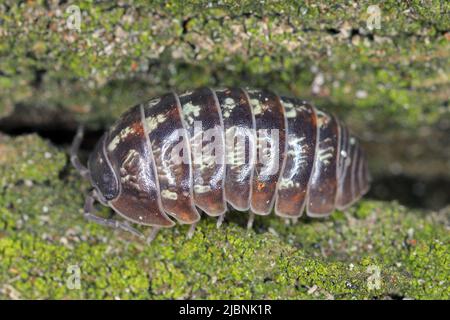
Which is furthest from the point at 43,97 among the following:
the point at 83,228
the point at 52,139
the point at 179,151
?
the point at 179,151

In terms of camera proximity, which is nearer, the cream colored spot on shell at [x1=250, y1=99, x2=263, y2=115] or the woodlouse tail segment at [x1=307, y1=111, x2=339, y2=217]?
the cream colored spot on shell at [x1=250, y1=99, x2=263, y2=115]

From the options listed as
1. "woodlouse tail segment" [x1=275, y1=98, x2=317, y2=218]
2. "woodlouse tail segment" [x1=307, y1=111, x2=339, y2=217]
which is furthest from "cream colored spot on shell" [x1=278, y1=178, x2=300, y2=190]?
"woodlouse tail segment" [x1=307, y1=111, x2=339, y2=217]

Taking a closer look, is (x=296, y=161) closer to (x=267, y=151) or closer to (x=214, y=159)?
(x=267, y=151)

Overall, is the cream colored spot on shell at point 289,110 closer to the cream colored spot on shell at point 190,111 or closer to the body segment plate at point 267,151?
the body segment plate at point 267,151

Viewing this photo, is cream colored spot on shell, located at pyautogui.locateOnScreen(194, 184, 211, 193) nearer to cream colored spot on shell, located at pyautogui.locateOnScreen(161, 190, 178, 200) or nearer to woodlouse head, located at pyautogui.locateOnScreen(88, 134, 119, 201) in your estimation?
cream colored spot on shell, located at pyautogui.locateOnScreen(161, 190, 178, 200)

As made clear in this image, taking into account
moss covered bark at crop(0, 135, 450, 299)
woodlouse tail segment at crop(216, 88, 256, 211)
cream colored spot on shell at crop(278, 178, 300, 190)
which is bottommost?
moss covered bark at crop(0, 135, 450, 299)

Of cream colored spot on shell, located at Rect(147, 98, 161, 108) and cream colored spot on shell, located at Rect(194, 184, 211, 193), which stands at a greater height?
cream colored spot on shell, located at Rect(147, 98, 161, 108)

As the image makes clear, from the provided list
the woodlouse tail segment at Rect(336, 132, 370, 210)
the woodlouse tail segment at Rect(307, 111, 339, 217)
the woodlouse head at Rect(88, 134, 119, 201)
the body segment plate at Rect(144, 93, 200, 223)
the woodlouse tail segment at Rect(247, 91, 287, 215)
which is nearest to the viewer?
the body segment plate at Rect(144, 93, 200, 223)

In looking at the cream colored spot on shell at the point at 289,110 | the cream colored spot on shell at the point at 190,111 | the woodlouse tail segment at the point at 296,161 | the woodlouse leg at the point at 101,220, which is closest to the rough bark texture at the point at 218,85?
the woodlouse leg at the point at 101,220
